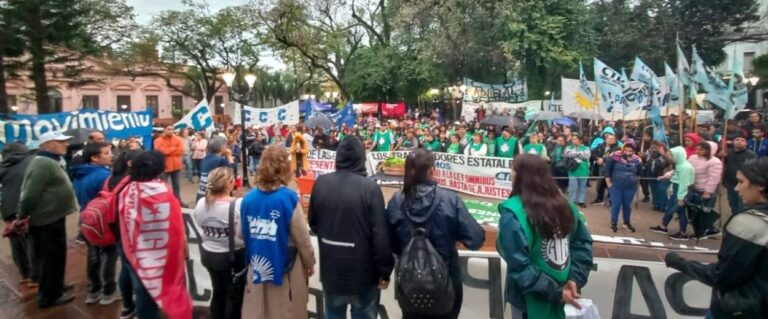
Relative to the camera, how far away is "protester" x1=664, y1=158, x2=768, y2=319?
255 centimetres

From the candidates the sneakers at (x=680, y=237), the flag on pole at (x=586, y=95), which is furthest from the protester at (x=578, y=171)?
the flag on pole at (x=586, y=95)

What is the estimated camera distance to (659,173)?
10.3 meters

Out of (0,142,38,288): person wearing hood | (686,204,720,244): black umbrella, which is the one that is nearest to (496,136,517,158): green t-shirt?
(686,204,720,244): black umbrella

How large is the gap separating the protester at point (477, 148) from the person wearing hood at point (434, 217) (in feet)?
30.0

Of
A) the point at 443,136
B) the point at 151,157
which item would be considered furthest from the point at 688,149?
the point at 151,157

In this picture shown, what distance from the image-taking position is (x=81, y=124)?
1075cm

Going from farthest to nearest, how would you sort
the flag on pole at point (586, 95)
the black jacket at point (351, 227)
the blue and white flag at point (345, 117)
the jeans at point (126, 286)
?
the blue and white flag at point (345, 117) → the flag on pole at point (586, 95) → the jeans at point (126, 286) → the black jacket at point (351, 227)

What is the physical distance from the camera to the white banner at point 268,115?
15.2 metres

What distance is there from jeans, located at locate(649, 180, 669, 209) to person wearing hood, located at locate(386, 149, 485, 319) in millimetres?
8690

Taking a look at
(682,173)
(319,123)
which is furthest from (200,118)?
(682,173)

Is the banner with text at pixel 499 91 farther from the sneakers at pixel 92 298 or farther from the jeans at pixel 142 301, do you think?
the jeans at pixel 142 301

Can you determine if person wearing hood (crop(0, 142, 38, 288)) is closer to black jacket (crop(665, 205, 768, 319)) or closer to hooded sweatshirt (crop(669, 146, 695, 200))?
black jacket (crop(665, 205, 768, 319))

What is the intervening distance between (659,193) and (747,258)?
880cm

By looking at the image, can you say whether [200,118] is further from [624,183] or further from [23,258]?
[624,183]
